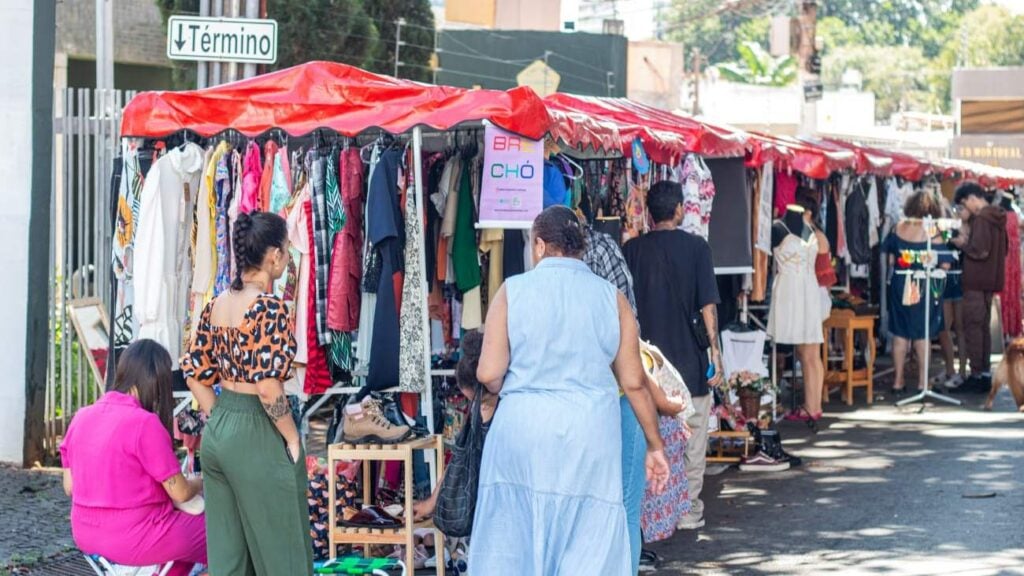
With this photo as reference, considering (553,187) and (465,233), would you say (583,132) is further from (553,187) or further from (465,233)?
(465,233)

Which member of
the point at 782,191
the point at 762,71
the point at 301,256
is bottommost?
the point at 301,256

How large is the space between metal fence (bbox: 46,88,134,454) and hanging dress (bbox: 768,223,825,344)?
5565mm

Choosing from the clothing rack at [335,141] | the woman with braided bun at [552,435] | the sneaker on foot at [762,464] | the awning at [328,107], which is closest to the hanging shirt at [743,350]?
the sneaker on foot at [762,464]

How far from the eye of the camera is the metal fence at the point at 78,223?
1070 centimetres

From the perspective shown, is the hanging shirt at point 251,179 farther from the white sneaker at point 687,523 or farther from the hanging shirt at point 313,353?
the white sneaker at point 687,523

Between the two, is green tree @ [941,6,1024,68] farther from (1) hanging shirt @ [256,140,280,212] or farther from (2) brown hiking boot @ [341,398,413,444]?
(2) brown hiking boot @ [341,398,413,444]

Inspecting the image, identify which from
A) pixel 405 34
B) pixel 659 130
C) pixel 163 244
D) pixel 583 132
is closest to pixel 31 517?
pixel 163 244

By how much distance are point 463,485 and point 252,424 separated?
99cm

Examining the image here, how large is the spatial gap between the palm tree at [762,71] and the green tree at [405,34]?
38.6 m

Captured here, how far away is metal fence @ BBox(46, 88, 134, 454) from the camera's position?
10695mm

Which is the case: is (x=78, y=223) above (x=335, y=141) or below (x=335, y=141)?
below

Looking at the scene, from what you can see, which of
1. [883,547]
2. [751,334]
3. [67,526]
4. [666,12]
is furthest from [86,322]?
[666,12]

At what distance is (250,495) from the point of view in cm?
586

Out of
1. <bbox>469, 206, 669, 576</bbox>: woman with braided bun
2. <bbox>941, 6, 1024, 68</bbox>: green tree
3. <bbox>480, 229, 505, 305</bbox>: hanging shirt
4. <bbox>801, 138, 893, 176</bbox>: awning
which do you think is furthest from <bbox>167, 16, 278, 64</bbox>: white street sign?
<bbox>941, 6, 1024, 68</bbox>: green tree
